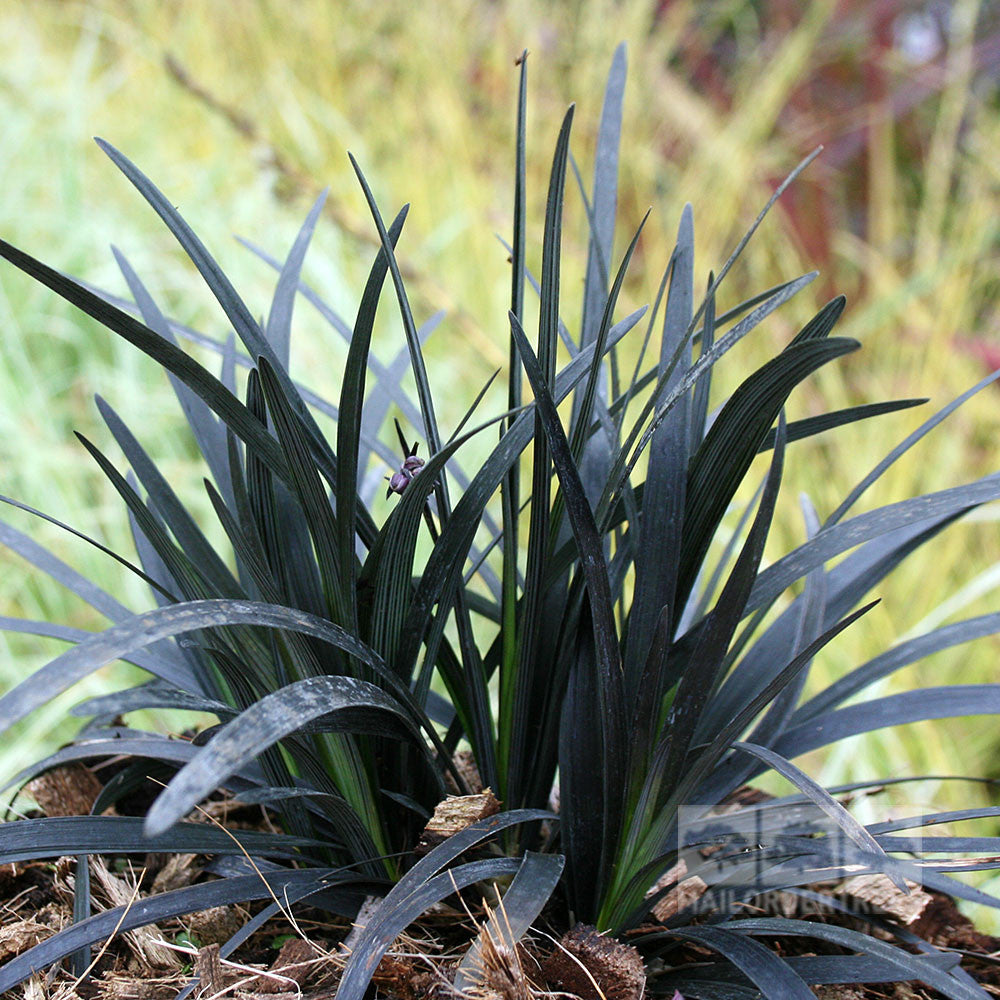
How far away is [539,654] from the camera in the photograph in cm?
59

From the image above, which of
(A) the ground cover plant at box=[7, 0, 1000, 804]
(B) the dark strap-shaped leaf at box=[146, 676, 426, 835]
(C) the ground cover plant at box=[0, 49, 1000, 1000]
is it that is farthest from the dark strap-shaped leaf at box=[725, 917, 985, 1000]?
(A) the ground cover plant at box=[7, 0, 1000, 804]

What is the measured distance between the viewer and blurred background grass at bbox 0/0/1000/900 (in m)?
1.60

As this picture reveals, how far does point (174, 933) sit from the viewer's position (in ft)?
1.97

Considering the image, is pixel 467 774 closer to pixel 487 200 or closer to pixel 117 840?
pixel 117 840

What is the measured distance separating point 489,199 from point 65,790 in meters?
1.88

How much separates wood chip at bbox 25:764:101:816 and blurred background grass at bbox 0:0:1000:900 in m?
0.62

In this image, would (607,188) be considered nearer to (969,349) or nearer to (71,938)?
(71,938)

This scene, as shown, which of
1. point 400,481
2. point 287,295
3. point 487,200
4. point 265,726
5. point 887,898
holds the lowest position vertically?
point 887,898

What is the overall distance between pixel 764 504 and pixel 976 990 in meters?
0.26

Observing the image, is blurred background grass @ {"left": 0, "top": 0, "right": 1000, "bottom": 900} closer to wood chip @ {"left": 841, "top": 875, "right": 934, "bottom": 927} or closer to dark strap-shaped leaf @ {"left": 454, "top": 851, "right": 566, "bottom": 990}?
wood chip @ {"left": 841, "top": 875, "right": 934, "bottom": 927}

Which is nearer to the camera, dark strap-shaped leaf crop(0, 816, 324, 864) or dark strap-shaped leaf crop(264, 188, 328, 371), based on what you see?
dark strap-shaped leaf crop(0, 816, 324, 864)

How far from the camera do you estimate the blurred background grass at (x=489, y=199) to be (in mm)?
1600

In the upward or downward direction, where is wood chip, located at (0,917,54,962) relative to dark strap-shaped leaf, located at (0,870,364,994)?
downward

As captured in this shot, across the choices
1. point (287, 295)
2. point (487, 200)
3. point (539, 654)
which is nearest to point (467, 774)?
point (539, 654)
